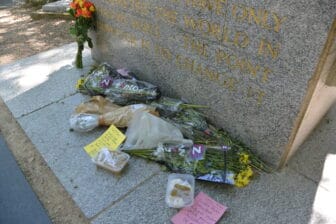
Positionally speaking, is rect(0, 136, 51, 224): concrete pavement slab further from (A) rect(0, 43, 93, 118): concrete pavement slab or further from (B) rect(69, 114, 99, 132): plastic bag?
(A) rect(0, 43, 93, 118): concrete pavement slab

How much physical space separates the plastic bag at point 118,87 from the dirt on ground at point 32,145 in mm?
829

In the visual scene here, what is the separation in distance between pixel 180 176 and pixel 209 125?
28.0 inches

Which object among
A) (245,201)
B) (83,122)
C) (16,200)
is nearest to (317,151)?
(245,201)

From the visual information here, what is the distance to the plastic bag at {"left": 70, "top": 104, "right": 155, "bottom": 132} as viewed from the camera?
2609 millimetres

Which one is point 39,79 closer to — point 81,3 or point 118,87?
point 81,3

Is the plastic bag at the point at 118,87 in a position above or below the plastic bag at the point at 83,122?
above

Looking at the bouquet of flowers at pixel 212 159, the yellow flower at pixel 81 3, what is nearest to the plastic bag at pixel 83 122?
the bouquet of flowers at pixel 212 159

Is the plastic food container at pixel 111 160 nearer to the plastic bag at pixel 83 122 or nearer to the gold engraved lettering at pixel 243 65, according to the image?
the plastic bag at pixel 83 122

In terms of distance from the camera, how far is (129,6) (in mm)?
2895

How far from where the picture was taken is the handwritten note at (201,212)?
1.88 m

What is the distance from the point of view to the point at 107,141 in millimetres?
2500

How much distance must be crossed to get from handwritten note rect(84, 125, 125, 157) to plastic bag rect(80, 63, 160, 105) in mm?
428

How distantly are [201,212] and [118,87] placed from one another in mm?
1553

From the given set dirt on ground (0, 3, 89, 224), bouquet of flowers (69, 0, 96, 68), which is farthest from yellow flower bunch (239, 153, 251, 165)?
bouquet of flowers (69, 0, 96, 68)
